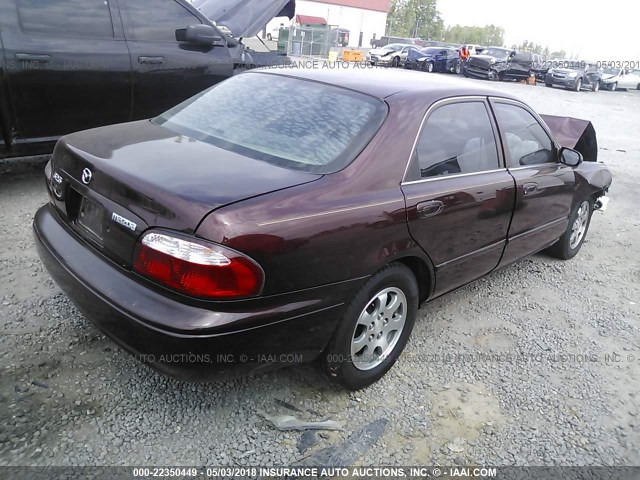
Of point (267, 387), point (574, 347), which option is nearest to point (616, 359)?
point (574, 347)

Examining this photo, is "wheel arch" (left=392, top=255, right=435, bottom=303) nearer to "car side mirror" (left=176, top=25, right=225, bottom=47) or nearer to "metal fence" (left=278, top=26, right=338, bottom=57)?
"car side mirror" (left=176, top=25, right=225, bottom=47)

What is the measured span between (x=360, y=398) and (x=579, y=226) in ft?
10.5

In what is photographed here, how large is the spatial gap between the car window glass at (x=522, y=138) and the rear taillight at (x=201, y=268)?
2.21m

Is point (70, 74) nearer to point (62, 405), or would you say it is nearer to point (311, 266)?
point (62, 405)

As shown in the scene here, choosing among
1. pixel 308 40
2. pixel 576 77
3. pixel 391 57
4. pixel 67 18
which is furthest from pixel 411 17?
pixel 67 18

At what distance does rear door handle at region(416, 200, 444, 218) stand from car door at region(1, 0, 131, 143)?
3585 millimetres

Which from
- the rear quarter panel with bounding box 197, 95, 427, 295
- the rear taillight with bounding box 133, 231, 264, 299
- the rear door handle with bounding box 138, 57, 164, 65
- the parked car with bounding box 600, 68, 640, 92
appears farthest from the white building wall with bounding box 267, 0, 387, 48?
the rear taillight with bounding box 133, 231, 264, 299

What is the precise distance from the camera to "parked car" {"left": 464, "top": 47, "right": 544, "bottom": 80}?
2731 cm

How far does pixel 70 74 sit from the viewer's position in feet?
15.0

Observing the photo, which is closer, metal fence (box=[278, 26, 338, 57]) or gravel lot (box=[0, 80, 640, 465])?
gravel lot (box=[0, 80, 640, 465])

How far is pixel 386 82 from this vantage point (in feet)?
9.93

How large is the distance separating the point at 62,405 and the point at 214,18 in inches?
218

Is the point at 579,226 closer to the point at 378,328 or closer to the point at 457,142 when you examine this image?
the point at 457,142

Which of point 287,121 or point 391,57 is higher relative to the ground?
point 287,121
